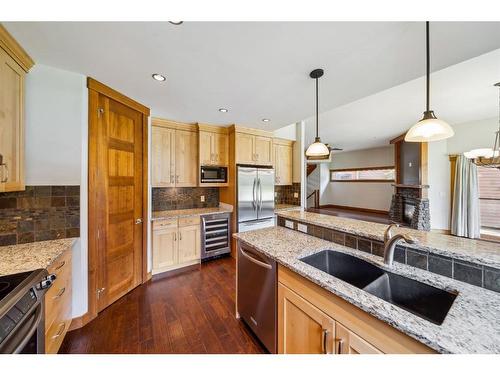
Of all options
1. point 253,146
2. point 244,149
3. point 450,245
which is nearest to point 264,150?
point 253,146

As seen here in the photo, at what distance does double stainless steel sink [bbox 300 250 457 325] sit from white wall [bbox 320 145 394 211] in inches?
285

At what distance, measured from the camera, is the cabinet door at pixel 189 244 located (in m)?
2.97

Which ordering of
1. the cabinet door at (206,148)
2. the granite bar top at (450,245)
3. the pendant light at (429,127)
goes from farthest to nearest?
the cabinet door at (206,148) < the pendant light at (429,127) < the granite bar top at (450,245)

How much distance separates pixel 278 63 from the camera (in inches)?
63.1

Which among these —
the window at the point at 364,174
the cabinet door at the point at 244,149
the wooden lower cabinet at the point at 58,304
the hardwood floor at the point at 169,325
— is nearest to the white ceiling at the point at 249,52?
the cabinet door at the point at 244,149

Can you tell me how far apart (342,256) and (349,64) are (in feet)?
5.31

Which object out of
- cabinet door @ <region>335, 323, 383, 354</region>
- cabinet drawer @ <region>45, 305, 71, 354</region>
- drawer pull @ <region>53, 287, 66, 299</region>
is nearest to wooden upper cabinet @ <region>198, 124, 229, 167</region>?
drawer pull @ <region>53, 287, 66, 299</region>

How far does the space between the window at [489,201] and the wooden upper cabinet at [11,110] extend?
7.39 meters

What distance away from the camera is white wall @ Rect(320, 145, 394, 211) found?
23.6 ft

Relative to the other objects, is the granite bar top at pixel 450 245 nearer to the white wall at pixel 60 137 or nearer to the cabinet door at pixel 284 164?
the white wall at pixel 60 137
